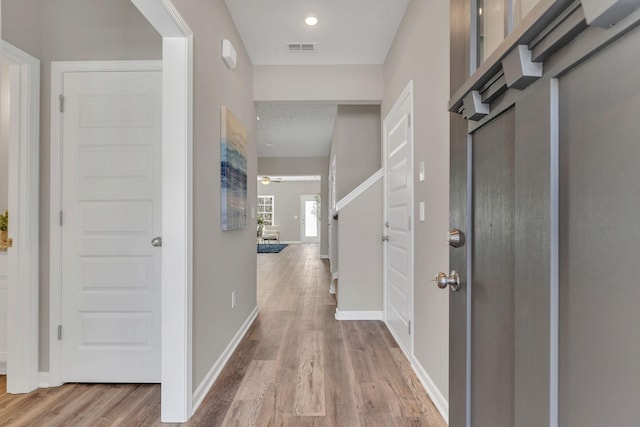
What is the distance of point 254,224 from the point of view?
366 centimetres

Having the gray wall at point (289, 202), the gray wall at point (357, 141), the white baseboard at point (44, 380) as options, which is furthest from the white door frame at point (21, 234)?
the gray wall at point (289, 202)

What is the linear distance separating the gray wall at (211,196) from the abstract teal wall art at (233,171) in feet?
0.23

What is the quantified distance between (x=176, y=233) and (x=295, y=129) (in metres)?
5.08

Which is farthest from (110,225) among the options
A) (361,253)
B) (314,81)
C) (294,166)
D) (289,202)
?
(289,202)

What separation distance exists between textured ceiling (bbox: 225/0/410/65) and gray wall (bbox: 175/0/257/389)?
0.19 m

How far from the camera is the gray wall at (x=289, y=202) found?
14.1 meters

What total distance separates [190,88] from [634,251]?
6.35ft

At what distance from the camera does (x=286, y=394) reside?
2018 millimetres

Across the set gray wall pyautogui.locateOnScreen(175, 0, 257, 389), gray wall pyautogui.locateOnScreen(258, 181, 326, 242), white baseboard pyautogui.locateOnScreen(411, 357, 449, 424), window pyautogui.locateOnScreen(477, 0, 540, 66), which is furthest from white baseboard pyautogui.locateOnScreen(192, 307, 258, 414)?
gray wall pyautogui.locateOnScreen(258, 181, 326, 242)

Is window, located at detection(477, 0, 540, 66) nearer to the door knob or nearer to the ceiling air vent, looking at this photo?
the door knob

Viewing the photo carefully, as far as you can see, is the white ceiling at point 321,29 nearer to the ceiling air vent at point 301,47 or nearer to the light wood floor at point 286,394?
the ceiling air vent at point 301,47

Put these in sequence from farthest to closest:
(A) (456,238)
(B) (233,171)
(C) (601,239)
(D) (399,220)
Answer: (D) (399,220) → (B) (233,171) → (A) (456,238) → (C) (601,239)

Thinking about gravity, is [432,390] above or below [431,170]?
below

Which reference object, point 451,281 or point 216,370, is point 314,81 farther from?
point 451,281
